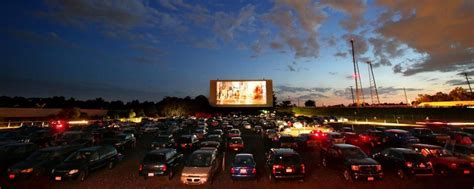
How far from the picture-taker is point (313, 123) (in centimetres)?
4859

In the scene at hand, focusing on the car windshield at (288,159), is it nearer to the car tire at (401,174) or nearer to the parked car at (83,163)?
the car tire at (401,174)

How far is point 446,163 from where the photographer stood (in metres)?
13.6

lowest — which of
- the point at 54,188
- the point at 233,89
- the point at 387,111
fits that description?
the point at 54,188

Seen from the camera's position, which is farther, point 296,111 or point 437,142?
point 296,111

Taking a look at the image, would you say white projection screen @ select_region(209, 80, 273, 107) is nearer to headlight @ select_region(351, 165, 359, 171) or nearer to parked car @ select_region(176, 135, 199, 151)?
parked car @ select_region(176, 135, 199, 151)

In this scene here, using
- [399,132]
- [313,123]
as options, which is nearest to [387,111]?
[313,123]

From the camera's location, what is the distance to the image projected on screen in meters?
57.3

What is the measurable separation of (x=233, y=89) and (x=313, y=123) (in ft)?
60.8

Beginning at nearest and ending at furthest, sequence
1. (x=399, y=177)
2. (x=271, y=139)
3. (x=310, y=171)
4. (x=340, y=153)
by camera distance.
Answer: (x=399, y=177) < (x=340, y=153) < (x=310, y=171) < (x=271, y=139)

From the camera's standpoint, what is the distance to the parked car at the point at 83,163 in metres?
13.3

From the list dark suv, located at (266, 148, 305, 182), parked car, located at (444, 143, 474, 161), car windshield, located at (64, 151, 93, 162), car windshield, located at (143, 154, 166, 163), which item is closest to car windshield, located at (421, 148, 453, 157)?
parked car, located at (444, 143, 474, 161)

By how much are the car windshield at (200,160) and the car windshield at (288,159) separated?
11.8 ft

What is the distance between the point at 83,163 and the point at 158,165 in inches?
163

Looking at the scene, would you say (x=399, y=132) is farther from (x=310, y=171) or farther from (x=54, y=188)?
(x=54, y=188)
